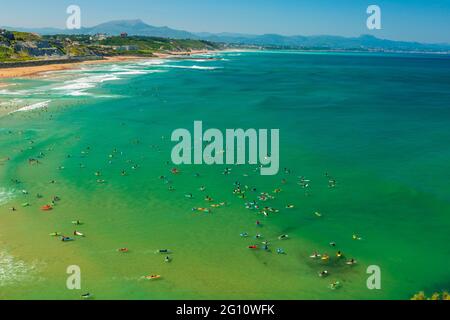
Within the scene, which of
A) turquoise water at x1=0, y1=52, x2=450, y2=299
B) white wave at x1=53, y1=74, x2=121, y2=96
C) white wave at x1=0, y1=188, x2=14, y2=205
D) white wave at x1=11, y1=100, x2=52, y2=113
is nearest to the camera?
turquoise water at x1=0, y1=52, x2=450, y2=299

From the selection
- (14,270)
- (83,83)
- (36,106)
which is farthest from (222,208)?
(83,83)

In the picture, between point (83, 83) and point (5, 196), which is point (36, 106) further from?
point (5, 196)

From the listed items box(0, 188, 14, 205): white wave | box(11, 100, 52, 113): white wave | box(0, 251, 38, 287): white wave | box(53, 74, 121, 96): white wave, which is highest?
box(53, 74, 121, 96): white wave

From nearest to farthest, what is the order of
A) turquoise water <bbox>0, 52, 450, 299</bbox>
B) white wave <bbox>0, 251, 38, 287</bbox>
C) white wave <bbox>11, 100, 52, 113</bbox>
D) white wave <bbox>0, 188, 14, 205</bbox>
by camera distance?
1. white wave <bbox>0, 251, 38, 287</bbox>
2. turquoise water <bbox>0, 52, 450, 299</bbox>
3. white wave <bbox>0, 188, 14, 205</bbox>
4. white wave <bbox>11, 100, 52, 113</bbox>

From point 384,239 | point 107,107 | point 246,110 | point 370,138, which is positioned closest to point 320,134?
point 370,138

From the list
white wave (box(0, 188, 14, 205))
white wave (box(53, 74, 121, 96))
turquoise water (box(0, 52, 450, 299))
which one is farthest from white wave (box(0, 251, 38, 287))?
white wave (box(53, 74, 121, 96))

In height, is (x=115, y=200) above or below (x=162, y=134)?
below

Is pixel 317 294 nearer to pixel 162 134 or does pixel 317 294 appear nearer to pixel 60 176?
pixel 60 176

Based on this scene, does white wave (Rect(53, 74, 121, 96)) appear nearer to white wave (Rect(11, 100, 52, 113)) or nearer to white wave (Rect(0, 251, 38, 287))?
white wave (Rect(11, 100, 52, 113))
